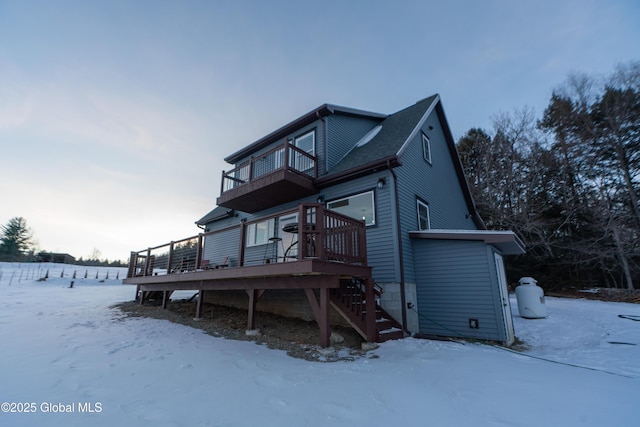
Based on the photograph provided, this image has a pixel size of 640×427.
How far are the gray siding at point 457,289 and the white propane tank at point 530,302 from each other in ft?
18.8

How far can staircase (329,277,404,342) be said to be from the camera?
244 inches

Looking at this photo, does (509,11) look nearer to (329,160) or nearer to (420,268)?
(329,160)

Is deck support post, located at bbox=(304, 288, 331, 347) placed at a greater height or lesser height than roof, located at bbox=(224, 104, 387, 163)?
lesser

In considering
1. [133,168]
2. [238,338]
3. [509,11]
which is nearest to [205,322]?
[238,338]

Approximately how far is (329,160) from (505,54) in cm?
1172

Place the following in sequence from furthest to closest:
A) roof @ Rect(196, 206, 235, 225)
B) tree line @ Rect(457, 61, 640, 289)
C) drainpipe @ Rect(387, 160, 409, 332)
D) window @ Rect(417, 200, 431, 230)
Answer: tree line @ Rect(457, 61, 640, 289) < roof @ Rect(196, 206, 235, 225) < window @ Rect(417, 200, 431, 230) < drainpipe @ Rect(387, 160, 409, 332)

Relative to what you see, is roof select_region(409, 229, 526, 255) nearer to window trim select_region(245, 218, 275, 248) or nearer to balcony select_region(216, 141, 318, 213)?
balcony select_region(216, 141, 318, 213)

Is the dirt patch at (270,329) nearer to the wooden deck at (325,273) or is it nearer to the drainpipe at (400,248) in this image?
the wooden deck at (325,273)

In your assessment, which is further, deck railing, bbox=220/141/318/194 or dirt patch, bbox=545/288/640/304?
dirt patch, bbox=545/288/640/304

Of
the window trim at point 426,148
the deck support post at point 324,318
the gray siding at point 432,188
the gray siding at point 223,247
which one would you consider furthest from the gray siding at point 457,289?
the gray siding at point 223,247

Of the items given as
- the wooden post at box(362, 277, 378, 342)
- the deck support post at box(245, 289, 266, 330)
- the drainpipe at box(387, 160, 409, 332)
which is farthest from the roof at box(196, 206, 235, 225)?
the wooden post at box(362, 277, 378, 342)

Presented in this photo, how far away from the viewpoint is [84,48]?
1047 centimetres

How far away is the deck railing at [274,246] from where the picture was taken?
580 centimetres

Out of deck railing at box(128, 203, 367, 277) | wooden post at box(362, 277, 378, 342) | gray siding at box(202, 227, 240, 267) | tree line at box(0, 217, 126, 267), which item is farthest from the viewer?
tree line at box(0, 217, 126, 267)
